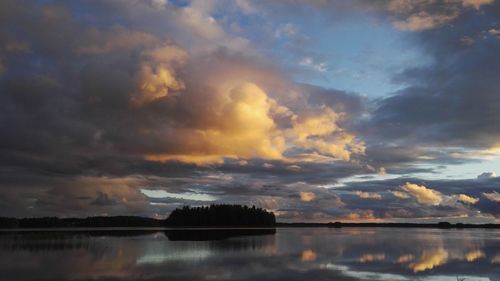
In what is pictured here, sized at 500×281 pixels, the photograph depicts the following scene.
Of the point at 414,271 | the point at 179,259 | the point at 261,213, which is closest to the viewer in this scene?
the point at 414,271

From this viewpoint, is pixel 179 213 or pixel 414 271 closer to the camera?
pixel 414 271

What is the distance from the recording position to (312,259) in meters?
45.0

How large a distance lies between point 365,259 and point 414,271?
951 cm

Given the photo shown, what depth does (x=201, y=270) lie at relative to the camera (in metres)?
34.8

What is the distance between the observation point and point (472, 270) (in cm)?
3712

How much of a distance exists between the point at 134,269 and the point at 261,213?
153160 millimetres

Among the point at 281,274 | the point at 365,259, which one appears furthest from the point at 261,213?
the point at 281,274

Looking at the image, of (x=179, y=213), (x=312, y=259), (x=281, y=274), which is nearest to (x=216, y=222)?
(x=179, y=213)

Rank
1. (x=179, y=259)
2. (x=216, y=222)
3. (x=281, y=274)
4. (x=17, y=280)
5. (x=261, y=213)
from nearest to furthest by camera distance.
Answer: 1. (x=17, y=280)
2. (x=281, y=274)
3. (x=179, y=259)
4. (x=216, y=222)
5. (x=261, y=213)

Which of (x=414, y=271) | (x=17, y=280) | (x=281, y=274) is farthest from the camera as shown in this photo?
(x=414, y=271)

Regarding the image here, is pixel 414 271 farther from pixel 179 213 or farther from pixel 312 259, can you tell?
pixel 179 213

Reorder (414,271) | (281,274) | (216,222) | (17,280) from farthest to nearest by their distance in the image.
Answer: (216,222) → (414,271) → (281,274) → (17,280)

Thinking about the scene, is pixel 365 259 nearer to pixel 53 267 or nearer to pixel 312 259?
pixel 312 259

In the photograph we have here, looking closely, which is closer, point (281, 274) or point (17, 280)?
point (17, 280)
